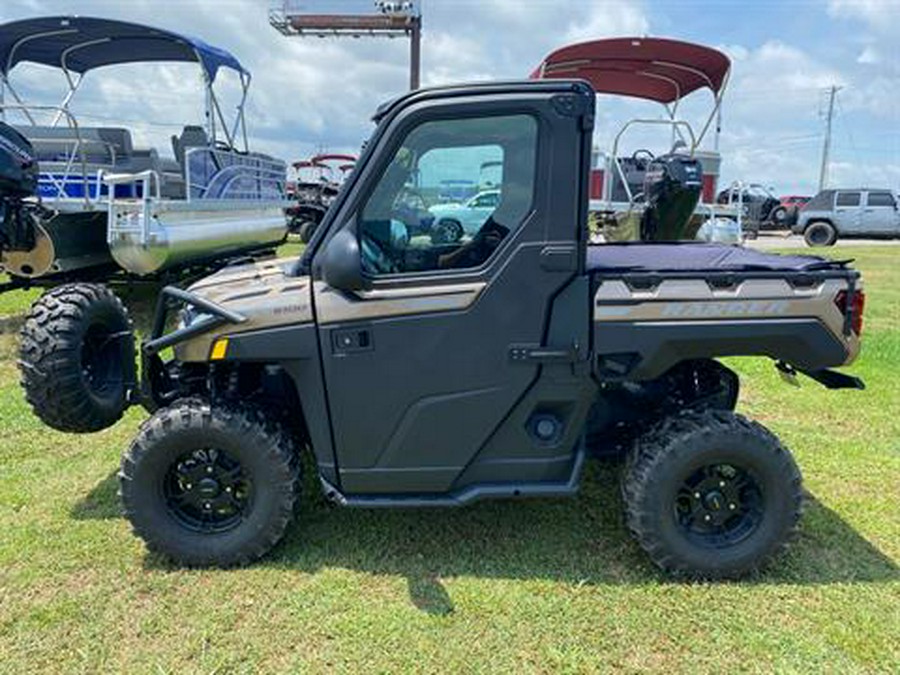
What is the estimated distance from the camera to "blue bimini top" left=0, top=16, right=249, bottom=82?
8273mm

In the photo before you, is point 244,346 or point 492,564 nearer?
point 244,346

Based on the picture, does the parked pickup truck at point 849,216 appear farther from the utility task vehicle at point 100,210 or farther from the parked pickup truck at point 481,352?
the parked pickup truck at point 481,352

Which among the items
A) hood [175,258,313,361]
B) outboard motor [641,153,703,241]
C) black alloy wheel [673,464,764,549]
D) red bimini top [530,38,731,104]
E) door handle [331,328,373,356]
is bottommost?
black alloy wheel [673,464,764,549]

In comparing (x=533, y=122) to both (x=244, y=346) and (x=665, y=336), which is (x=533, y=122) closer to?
(x=665, y=336)

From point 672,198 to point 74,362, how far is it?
5.67 metres

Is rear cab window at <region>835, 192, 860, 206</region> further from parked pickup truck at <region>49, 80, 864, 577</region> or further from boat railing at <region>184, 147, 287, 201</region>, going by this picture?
parked pickup truck at <region>49, 80, 864, 577</region>

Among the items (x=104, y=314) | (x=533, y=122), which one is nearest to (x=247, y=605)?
(x=104, y=314)

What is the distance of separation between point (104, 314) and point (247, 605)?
6.27 feet

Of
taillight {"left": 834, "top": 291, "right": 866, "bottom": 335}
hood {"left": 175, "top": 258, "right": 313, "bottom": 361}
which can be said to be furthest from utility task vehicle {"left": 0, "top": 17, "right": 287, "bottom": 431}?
taillight {"left": 834, "top": 291, "right": 866, "bottom": 335}

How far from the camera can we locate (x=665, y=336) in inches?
109

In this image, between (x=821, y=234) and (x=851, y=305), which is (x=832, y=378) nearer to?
(x=851, y=305)

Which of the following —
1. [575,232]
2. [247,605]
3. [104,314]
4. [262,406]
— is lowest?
[247,605]

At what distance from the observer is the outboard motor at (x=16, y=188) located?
5.05 meters

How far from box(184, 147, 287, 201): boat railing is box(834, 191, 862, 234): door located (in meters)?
19.3
